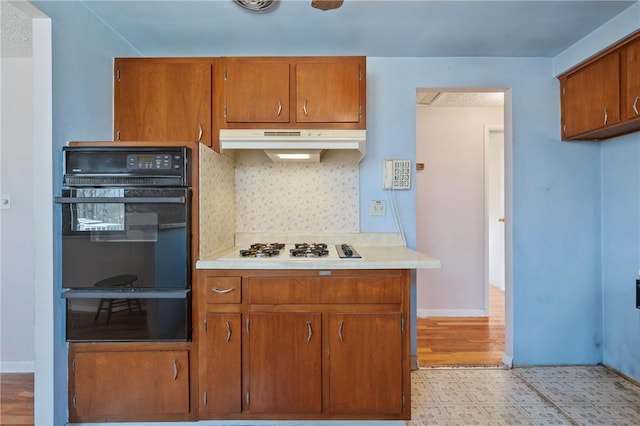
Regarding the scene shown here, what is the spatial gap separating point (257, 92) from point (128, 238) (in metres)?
1.15

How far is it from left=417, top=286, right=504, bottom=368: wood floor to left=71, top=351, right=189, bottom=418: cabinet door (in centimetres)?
178

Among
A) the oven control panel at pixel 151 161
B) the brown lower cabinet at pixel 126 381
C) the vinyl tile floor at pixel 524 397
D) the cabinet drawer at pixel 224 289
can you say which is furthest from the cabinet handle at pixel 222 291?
the vinyl tile floor at pixel 524 397

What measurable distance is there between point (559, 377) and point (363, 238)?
68.0 inches

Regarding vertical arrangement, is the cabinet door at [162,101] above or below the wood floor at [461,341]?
above

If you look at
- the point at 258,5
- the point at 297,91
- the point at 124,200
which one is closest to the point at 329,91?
the point at 297,91

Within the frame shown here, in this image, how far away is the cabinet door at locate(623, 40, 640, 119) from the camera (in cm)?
184

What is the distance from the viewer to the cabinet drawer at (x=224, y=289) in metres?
1.70

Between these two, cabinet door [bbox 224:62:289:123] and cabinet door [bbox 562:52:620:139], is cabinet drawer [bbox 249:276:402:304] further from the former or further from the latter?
cabinet door [bbox 562:52:620:139]

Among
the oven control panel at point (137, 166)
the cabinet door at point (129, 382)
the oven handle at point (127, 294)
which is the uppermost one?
the oven control panel at point (137, 166)

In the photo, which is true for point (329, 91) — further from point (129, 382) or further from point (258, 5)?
point (129, 382)

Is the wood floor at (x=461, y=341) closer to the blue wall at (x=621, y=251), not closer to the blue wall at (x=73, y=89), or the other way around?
the blue wall at (x=621, y=251)

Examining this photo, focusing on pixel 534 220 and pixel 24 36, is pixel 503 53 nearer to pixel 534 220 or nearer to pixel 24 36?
pixel 534 220

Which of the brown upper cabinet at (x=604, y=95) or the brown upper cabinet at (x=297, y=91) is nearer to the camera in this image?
Result: the brown upper cabinet at (x=604, y=95)

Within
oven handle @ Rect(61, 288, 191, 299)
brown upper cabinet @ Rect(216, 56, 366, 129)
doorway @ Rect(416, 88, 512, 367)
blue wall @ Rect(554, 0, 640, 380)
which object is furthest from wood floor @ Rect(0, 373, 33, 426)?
blue wall @ Rect(554, 0, 640, 380)
